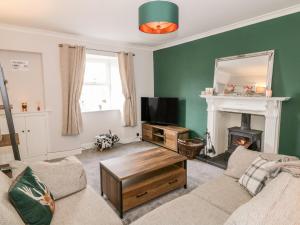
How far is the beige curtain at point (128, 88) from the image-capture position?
180 inches

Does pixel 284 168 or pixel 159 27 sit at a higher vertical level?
pixel 159 27

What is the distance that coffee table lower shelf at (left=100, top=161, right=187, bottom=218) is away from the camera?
6.80 ft

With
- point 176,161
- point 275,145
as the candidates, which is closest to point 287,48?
point 275,145

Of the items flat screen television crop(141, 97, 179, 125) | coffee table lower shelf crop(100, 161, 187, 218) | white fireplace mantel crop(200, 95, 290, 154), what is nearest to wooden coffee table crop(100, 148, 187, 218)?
coffee table lower shelf crop(100, 161, 187, 218)

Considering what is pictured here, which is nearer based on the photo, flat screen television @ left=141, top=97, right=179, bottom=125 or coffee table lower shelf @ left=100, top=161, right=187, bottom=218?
coffee table lower shelf @ left=100, top=161, right=187, bottom=218

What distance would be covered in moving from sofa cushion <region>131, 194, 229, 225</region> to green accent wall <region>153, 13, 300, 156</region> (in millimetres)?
2133

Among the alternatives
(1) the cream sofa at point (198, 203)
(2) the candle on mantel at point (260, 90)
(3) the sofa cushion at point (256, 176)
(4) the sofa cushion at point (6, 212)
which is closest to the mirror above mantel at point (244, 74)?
(2) the candle on mantel at point (260, 90)

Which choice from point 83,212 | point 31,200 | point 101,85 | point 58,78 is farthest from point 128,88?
point 31,200

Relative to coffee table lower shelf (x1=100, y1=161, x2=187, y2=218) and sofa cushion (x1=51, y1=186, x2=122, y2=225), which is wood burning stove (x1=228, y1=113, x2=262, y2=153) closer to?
coffee table lower shelf (x1=100, y1=161, x2=187, y2=218)

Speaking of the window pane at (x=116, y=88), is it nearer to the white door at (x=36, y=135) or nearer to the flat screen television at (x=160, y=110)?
the flat screen television at (x=160, y=110)

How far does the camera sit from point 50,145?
12.7 feet

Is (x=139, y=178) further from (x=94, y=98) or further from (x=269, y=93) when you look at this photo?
(x=94, y=98)

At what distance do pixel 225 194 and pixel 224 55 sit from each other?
271 cm

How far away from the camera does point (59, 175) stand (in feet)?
5.81
